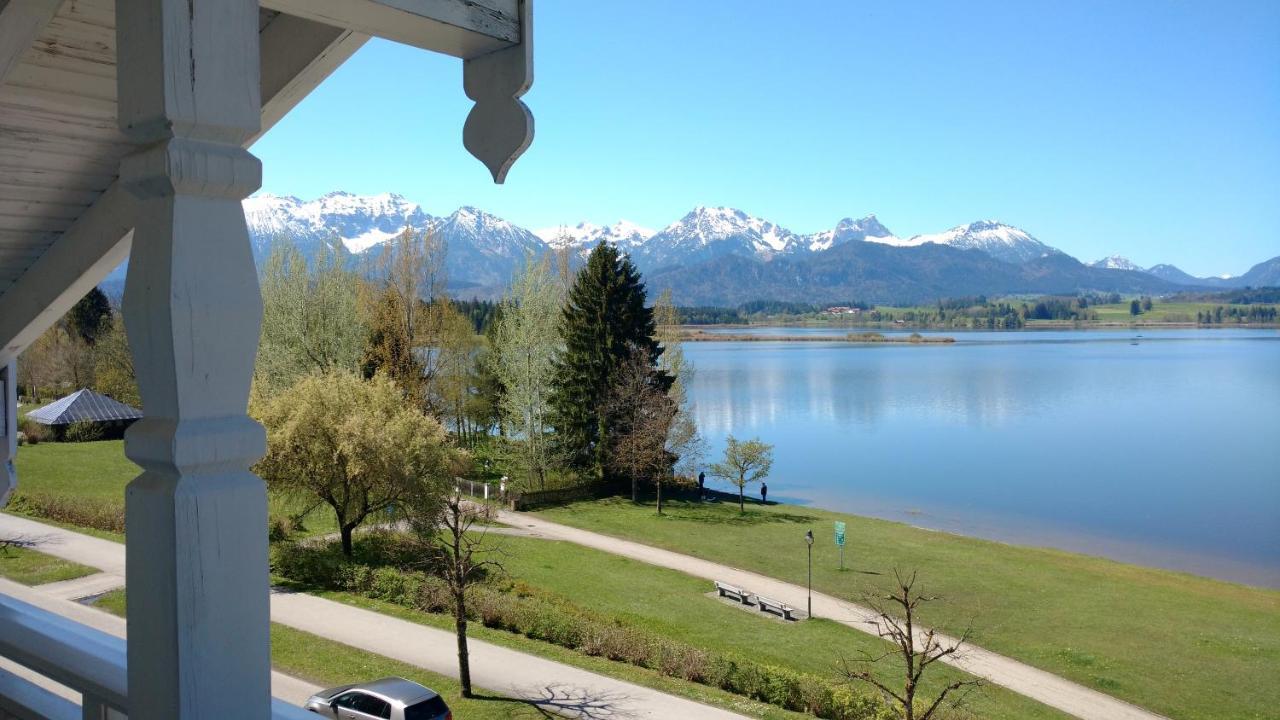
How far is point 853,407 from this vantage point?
5706 cm

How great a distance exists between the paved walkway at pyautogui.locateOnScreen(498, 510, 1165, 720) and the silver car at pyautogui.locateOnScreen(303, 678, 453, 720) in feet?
22.1

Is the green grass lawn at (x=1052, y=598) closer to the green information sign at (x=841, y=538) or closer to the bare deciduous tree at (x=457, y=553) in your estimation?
the green information sign at (x=841, y=538)

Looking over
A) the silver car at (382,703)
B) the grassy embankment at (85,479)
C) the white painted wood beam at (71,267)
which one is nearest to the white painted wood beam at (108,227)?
the white painted wood beam at (71,267)

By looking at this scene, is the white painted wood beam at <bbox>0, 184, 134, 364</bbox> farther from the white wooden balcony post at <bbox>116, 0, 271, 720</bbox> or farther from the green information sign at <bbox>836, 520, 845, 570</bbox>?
the green information sign at <bbox>836, 520, 845, 570</bbox>

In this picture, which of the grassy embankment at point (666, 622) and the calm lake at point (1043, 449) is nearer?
the grassy embankment at point (666, 622)

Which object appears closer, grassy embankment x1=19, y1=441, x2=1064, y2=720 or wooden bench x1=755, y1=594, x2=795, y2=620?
grassy embankment x1=19, y1=441, x2=1064, y2=720

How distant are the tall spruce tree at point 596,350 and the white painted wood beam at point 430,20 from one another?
28.6 meters

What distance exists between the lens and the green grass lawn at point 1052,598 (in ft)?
47.8

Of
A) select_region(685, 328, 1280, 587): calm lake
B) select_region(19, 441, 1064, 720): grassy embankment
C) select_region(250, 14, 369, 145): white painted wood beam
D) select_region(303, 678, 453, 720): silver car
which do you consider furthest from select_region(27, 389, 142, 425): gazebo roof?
select_region(250, 14, 369, 145): white painted wood beam

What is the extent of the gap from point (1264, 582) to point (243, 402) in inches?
1061

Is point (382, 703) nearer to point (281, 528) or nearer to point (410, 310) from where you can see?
point (281, 528)

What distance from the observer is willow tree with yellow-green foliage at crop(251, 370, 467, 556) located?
55.9 feet

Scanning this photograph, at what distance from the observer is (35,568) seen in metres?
15.4

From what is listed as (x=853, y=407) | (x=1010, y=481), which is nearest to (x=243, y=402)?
(x=1010, y=481)
